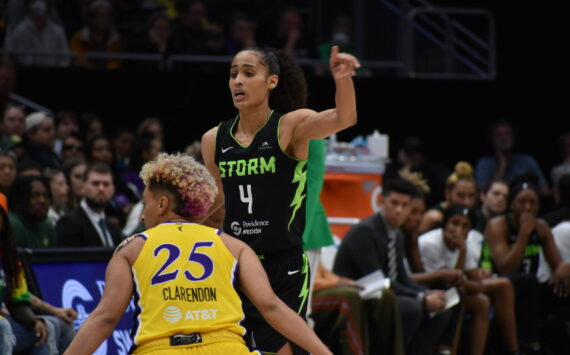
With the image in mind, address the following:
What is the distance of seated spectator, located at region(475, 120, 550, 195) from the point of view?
12310 mm

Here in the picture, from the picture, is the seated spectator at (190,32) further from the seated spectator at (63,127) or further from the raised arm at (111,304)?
the raised arm at (111,304)

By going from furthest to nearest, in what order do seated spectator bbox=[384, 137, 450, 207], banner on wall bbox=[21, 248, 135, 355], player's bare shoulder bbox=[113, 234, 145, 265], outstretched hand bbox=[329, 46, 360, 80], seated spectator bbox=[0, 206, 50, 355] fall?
seated spectator bbox=[384, 137, 450, 207], banner on wall bbox=[21, 248, 135, 355], seated spectator bbox=[0, 206, 50, 355], outstretched hand bbox=[329, 46, 360, 80], player's bare shoulder bbox=[113, 234, 145, 265]

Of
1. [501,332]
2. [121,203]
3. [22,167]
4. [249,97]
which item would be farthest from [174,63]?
[249,97]

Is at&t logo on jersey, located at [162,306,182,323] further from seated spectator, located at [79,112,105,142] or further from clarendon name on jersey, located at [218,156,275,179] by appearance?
seated spectator, located at [79,112,105,142]

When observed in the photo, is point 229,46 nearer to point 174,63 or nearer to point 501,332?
point 174,63

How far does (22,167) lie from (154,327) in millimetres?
4968

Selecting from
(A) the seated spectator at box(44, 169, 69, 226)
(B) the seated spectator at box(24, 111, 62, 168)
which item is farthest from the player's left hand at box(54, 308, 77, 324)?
(B) the seated spectator at box(24, 111, 62, 168)

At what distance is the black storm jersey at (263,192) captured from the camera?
16.6 feet

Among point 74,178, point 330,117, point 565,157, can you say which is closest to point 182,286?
point 330,117

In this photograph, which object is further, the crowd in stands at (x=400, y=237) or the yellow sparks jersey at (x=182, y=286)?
the crowd in stands at (x=400, y=237)

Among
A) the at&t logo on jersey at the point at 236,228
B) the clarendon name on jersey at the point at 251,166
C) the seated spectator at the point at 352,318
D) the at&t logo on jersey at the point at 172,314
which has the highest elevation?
the clarendon name on jersey at the point at 251,166

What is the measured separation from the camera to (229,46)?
12.4 meters

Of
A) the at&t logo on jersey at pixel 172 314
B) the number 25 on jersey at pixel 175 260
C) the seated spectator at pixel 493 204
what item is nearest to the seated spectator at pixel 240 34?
the seated spectator at pixel 493 204

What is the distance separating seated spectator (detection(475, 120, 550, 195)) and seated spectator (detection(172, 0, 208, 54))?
3514mm
